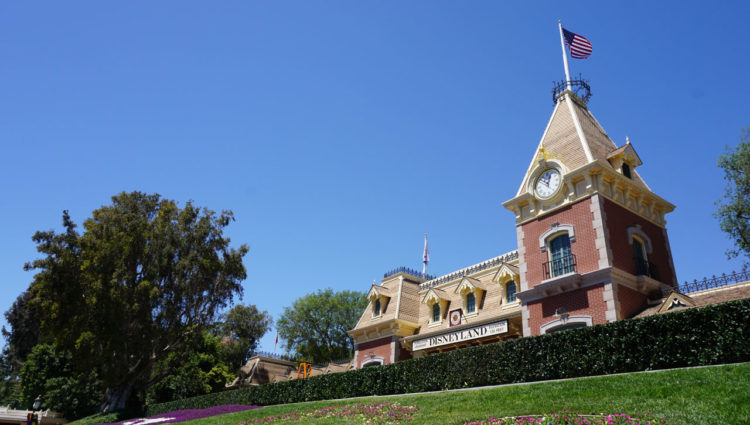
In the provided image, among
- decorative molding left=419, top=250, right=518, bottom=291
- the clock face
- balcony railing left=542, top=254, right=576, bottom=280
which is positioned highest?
the clock face

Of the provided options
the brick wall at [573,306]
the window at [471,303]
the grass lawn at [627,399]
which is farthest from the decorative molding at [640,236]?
the grass lawn at [627,399]

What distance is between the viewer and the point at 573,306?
21.8 metres

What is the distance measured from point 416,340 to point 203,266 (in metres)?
15.2

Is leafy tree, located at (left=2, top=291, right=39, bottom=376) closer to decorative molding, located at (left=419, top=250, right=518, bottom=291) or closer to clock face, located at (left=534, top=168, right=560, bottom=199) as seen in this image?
decorative molding, located at (left=419, top=250, right=518, bottom=291)

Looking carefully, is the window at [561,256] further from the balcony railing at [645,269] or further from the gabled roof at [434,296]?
the gabled roof at [434,296]

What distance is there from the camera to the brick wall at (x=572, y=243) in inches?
866

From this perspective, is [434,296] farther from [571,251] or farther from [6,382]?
[6,382]

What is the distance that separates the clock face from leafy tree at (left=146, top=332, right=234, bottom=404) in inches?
1176

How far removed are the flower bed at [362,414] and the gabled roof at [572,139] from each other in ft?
43.2

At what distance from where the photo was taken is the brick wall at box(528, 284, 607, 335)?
2081cm

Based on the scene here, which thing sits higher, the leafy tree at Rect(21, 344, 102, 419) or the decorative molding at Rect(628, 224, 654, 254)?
the decorative molding at Rect(628, 224, 654, 254)

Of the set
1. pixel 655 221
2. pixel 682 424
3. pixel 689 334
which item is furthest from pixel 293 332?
pixel 682 424

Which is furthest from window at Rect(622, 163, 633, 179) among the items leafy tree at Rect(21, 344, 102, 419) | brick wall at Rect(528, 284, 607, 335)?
leafy tree at Rect(21, 344, 102, 419)

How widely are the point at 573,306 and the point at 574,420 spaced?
11.8 metres
